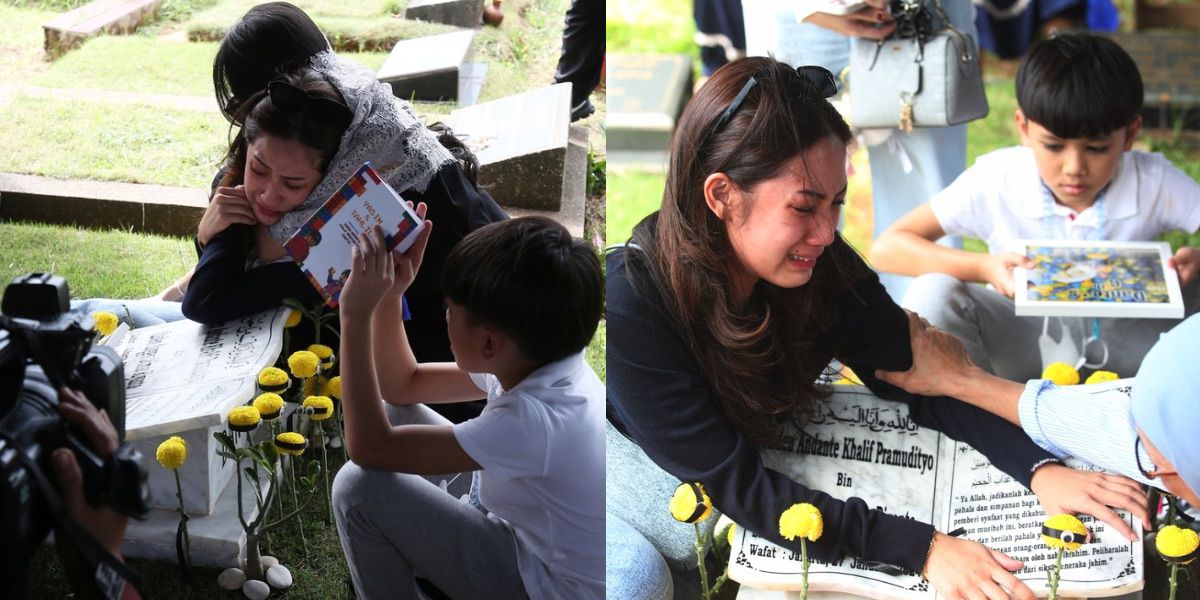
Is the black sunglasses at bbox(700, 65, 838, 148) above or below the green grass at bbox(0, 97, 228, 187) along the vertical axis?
above

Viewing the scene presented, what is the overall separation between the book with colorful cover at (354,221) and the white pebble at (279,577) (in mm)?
511

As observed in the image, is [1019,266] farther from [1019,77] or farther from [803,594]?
[803,594]

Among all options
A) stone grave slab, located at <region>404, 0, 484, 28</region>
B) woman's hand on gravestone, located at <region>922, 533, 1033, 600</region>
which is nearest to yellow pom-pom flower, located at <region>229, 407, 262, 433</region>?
stone grave slab, located at <region>404, 0, 484, 28</region>

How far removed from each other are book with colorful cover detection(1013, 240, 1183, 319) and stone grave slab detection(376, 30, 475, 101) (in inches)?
42.5

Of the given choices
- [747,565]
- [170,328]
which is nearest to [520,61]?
[170,328]

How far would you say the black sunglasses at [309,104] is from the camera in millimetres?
1766

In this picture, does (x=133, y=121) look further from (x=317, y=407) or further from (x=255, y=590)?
(x=255, y=590)

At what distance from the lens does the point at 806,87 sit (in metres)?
1.82

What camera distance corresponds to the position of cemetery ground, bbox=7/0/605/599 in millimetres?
1882

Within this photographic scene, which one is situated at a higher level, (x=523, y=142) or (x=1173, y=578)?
(x=523, y=142)

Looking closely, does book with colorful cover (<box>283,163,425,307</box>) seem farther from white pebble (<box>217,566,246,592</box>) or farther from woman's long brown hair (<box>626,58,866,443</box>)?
white pebble (<box>217,566,246,592</box>)

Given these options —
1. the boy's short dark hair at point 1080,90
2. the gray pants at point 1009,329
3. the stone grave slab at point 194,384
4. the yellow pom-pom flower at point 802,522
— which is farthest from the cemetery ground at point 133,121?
the boy's short dark hair at point 1080,90

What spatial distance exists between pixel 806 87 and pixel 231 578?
1219 millimetres

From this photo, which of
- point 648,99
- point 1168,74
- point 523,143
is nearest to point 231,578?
point 523,143
